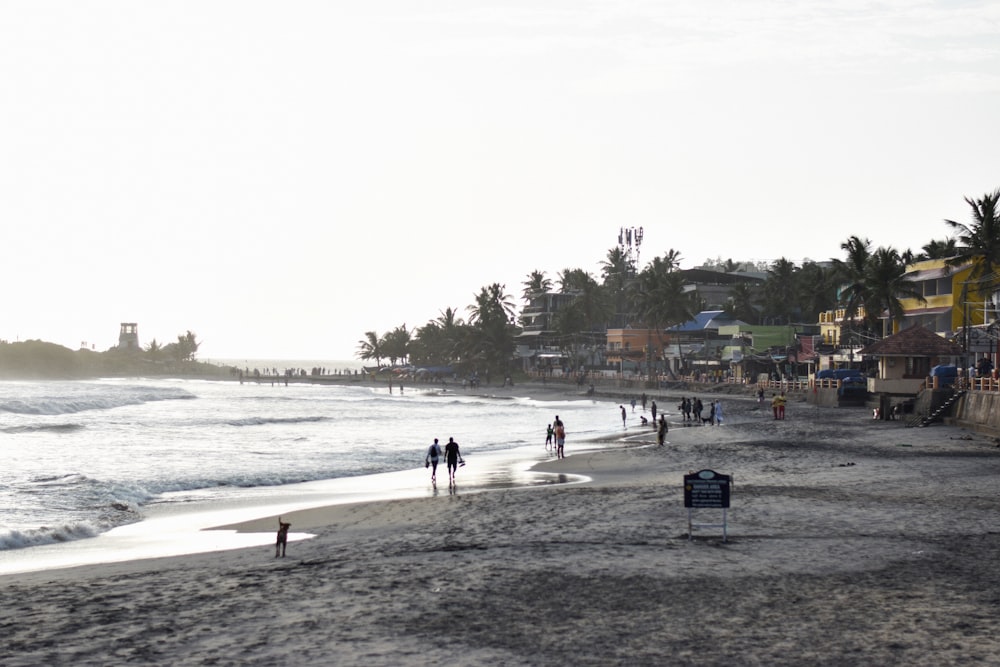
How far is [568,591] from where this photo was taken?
12.5 meters

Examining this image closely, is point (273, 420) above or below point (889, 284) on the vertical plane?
below

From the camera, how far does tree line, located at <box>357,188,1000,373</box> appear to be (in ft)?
207

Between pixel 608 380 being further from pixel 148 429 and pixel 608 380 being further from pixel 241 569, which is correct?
pixel 241 569

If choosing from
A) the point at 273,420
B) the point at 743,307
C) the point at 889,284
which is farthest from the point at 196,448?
the point at 743,307

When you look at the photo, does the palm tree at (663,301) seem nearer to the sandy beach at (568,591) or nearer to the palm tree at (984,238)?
the palm tree at (984,238)

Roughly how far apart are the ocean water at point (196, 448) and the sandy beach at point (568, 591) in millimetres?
7461

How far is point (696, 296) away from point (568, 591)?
451 ft

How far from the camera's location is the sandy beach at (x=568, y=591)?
393 inches

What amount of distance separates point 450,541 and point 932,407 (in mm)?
35999

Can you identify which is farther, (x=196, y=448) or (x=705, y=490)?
(x=196, y=448)

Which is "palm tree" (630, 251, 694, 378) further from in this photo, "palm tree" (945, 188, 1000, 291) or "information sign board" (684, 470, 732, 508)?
"information sign board" (684, 470, 732, 508)

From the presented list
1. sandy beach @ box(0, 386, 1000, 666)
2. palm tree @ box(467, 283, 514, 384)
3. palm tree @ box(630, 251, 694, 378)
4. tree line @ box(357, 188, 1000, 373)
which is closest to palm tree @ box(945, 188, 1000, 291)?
tree line @ box(357, 188, 1000, 373)

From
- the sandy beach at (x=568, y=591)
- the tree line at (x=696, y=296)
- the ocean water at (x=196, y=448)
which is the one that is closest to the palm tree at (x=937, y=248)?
the tree line at (x=696, y=296)

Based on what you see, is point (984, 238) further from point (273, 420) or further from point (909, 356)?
point (273, 420)
